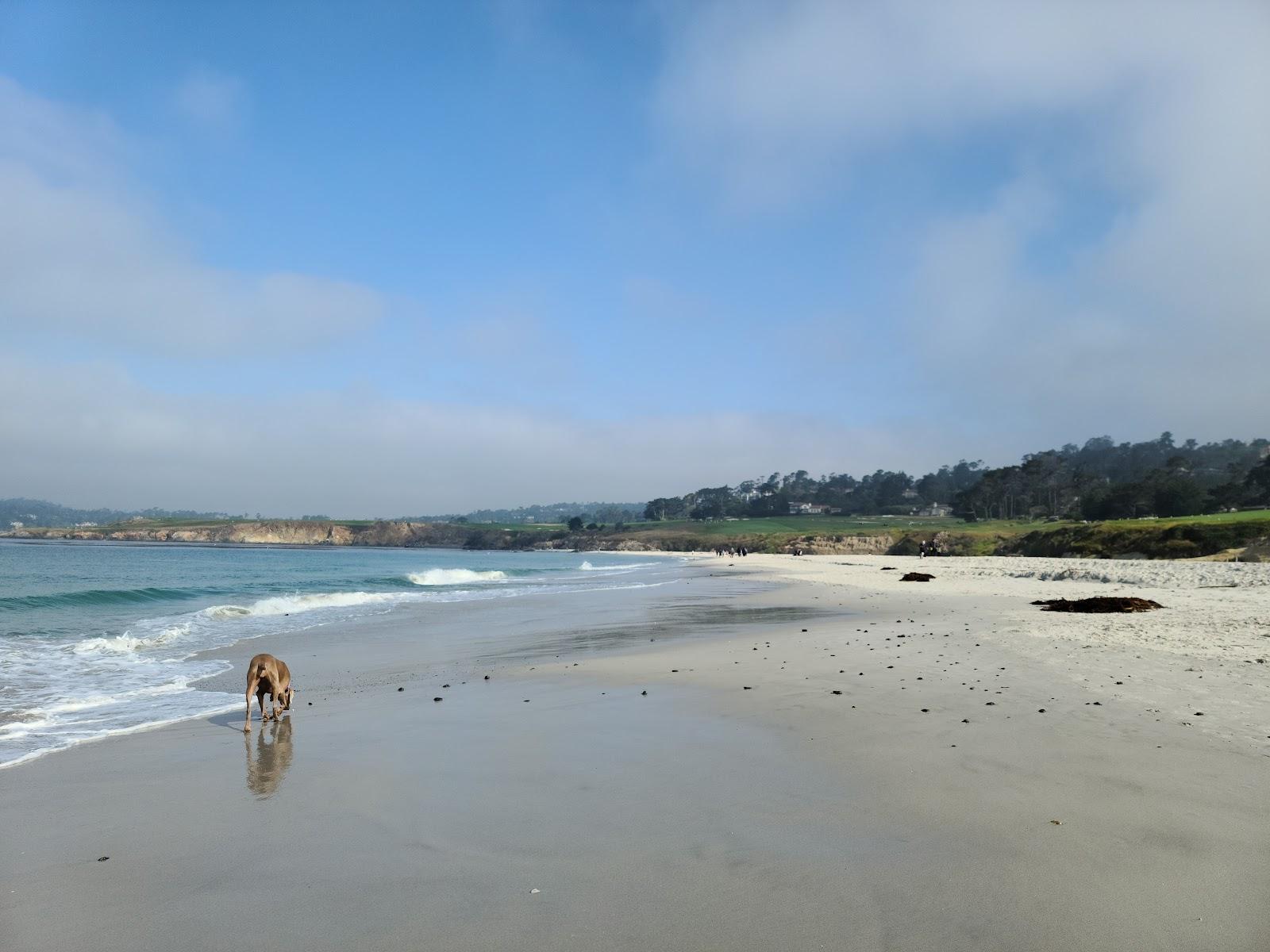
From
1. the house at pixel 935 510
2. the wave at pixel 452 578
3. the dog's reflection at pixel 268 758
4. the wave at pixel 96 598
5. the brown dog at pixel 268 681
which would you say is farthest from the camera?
the house at pixel 935 510

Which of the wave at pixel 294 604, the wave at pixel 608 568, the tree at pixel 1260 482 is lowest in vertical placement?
the wave at pixel 608 568

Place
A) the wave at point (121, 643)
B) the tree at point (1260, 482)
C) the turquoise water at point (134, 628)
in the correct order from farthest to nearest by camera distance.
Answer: the tree at point (1260, 482) < the wave at point (121, 643) < the turquoise water at point (134, 628)

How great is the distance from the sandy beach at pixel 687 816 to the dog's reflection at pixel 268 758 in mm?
43

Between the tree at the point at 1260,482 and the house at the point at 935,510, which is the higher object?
the tree at the point at 1260,482

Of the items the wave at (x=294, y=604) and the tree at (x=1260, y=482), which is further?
the tree at (x=1260, y=482)

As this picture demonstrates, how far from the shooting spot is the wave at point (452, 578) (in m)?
48.2

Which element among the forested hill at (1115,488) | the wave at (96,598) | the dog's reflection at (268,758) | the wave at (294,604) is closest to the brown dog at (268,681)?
the dog's reflection at (268,758)

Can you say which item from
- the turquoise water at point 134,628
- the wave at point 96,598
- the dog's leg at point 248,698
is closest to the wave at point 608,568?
the turquoise water at point 134,628

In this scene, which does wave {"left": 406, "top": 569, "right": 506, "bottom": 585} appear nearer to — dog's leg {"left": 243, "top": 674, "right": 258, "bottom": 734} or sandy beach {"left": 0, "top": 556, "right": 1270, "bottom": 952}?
sandy beach {"left": 0, "top": 556, "right": 1270, "bottom": 952}

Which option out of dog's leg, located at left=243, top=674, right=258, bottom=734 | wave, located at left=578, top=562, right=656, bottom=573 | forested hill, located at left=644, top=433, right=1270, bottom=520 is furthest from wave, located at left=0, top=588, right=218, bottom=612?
forested hill, located at left=644, top=433, right=1270, bottom=520

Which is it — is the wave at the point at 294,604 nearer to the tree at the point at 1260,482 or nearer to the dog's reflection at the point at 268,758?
the dog's reflection at the point at 268,758

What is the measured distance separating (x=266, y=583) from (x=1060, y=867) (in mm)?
42155

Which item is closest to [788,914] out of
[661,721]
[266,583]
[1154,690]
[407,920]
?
[407,920]

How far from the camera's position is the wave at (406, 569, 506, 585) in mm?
48156
